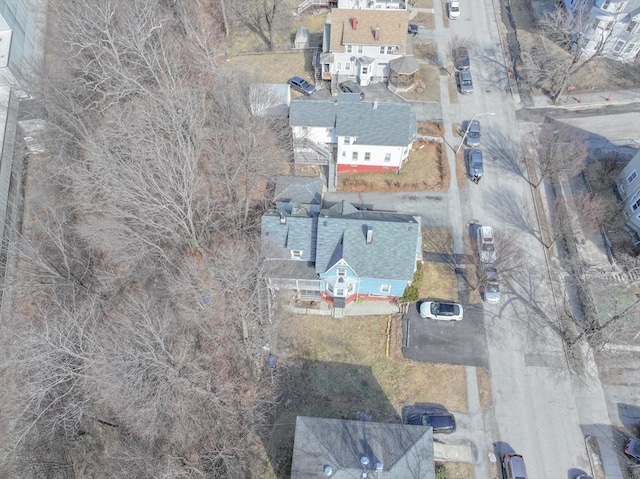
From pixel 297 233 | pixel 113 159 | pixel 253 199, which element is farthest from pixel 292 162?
pixel 113 159

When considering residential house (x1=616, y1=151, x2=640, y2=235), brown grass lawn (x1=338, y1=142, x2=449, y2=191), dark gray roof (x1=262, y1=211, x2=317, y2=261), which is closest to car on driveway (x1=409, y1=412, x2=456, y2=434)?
dark gray roof (x1=262, y1=211, x2=317, y2=261)

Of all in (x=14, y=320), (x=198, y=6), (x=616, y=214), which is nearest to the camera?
(x=14, y=320)

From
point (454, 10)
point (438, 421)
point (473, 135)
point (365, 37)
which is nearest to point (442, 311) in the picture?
point (438, 421)

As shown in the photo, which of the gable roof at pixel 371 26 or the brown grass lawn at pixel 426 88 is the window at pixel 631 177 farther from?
the gable roof at pixel 371 26

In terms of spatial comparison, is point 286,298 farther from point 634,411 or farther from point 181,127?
point 634,411

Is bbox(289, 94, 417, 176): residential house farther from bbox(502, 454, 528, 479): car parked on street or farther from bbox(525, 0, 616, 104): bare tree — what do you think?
bbox(502, 454, 528, 479): car parked on street

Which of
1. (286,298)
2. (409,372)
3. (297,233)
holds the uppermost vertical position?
(297,233)
